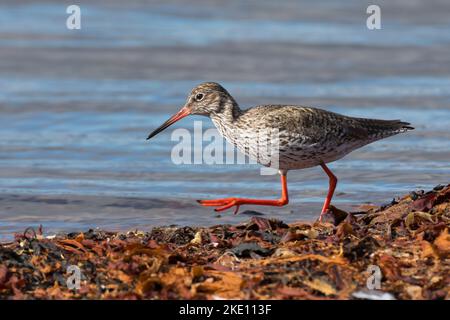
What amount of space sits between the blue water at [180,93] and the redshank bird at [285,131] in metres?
0.63

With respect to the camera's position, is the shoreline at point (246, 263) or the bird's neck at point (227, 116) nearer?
the shoreline at point (246, 263)

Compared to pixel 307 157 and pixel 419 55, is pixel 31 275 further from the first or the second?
pixel 419 55

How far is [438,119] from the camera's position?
12977 mm

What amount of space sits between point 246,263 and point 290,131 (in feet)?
7.98

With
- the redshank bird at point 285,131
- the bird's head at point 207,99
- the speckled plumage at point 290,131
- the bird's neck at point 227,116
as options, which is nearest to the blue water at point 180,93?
the redshank bird at point 285,131

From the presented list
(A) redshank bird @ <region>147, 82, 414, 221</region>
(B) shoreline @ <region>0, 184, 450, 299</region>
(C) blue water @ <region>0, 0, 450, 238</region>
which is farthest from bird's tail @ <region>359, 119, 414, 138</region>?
(B) shoreline @ <region>0, 184, 450, 299</region>

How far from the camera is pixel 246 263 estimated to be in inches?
264

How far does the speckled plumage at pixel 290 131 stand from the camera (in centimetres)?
890

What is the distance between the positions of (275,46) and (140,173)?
6.30 m

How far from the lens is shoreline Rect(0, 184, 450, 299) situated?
6.13 metres

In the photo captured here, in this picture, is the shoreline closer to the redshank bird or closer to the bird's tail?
the redshank bird

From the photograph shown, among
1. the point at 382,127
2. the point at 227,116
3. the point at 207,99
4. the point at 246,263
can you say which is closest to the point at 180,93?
the point at 207,99

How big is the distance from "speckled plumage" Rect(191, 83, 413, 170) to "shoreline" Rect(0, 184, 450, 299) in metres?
1.35

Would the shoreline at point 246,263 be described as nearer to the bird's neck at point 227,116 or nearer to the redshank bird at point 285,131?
the redshank bird at point 285,131
